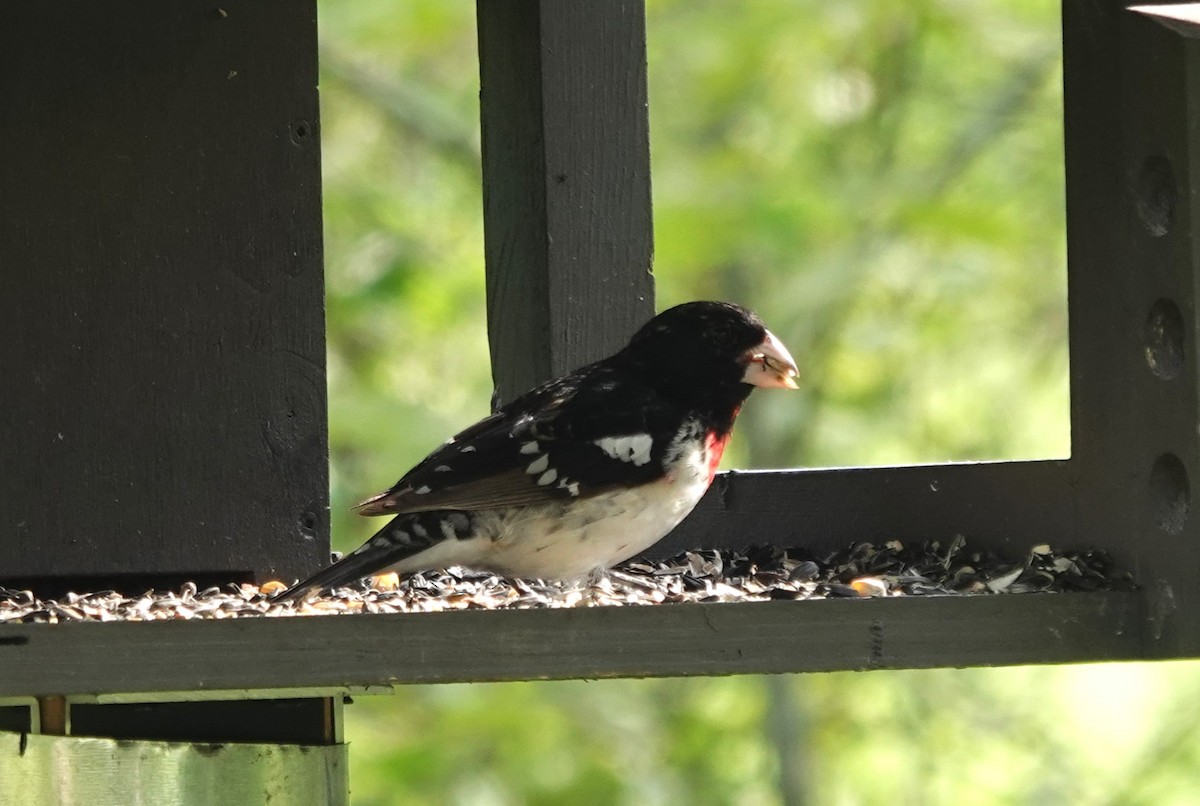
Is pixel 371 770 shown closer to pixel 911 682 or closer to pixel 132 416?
pixel 132 416

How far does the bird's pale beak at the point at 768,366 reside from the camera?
3.96 metres

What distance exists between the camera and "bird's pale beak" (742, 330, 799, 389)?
3.96 meters

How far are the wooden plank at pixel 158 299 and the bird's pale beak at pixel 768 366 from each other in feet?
3.28

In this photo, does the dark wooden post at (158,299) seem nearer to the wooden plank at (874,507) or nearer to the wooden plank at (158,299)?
the wooden plank at (158,299)

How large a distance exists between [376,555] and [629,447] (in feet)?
2.06

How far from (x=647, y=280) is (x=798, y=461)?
14.8 ft

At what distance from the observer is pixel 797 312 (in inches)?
295

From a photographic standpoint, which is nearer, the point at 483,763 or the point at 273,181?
the point at 273,181

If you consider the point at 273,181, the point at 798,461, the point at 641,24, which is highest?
the point at 641,24

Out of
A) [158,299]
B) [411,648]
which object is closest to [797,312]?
[158,299]

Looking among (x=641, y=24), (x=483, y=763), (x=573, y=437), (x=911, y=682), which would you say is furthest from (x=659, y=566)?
(x=911, y=682)

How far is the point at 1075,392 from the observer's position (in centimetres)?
339

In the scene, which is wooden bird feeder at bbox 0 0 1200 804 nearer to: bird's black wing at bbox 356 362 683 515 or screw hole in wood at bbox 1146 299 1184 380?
bird's black wing at bbox 356 362 683 515

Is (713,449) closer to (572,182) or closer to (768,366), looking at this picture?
(768,366)
